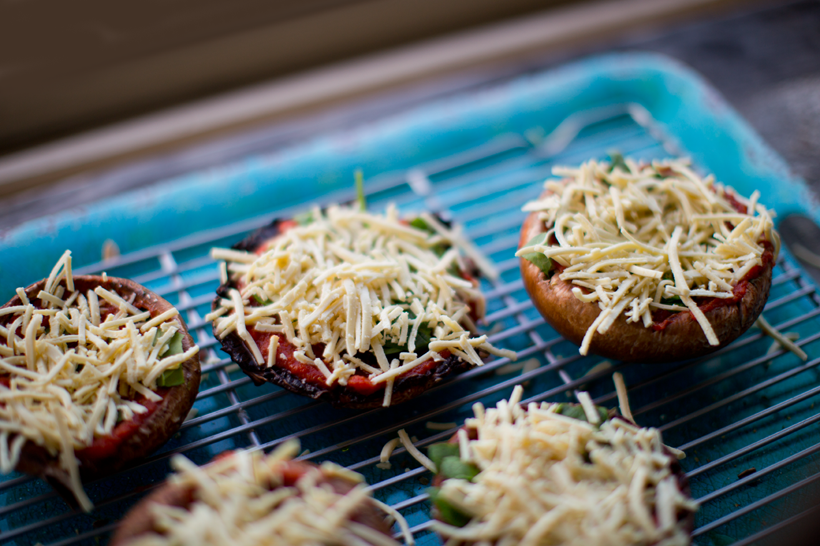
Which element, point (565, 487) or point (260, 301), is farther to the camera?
point (260, 301)

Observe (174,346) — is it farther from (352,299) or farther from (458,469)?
(458,469)

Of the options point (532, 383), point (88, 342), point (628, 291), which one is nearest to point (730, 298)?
point (628, 291)

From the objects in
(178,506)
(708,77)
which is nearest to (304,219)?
(178,506)

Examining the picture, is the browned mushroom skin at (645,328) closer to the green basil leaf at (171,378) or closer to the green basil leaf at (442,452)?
the green basil leaf at (442,452)

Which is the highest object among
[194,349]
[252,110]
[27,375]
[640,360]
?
[252,110]

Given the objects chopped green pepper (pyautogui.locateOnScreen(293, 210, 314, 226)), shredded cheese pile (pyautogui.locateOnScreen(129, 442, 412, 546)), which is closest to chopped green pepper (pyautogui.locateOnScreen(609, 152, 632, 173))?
chopped green pepper (pyautogui.locateOnScreen(293, 210, 314, 226))

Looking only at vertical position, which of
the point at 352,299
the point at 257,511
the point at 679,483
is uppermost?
the point at 352,299

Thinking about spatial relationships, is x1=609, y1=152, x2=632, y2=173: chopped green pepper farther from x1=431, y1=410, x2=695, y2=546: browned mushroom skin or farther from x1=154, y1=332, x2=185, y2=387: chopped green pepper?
x1=154, y1=332, x2=185, y2=387: chopped green pepper

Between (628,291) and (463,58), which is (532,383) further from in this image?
(463,58)
